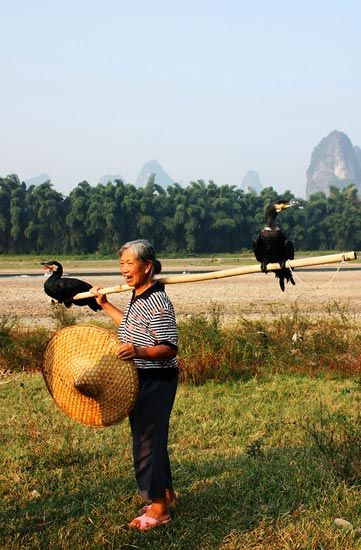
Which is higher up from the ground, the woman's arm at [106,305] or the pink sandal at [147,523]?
the woman's arm at [106,305]

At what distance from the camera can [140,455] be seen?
4.30 meters

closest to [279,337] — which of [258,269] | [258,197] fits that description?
[258,269]

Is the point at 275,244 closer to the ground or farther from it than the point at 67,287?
farther from it

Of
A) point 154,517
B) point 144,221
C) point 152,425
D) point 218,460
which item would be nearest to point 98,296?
point 152,425

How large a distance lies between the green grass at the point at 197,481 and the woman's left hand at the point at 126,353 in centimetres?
109

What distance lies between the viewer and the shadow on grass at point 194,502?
13.8ft

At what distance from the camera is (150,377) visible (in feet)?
14.0

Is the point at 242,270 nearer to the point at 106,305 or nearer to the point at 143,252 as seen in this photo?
the point at 143,252

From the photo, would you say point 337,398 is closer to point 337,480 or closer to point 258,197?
point 337,480

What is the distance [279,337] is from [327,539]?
5841 millimetres

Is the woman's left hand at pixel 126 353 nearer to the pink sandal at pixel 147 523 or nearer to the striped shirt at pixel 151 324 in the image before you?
the striped shirt at pixel 151 324

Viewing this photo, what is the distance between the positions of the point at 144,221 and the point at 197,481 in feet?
165

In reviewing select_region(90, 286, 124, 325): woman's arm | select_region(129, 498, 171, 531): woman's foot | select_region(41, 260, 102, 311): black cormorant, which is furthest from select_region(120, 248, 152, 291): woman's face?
select_region(129, 498, 171, 531): woman's foot

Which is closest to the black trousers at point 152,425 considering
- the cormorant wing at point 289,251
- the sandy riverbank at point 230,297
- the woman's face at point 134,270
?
the woman's face at point 134,270
